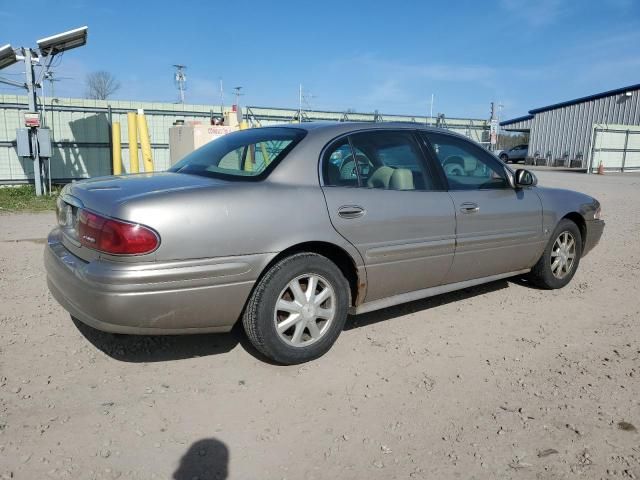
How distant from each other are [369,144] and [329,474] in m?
2.25

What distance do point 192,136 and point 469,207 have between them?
848 cm

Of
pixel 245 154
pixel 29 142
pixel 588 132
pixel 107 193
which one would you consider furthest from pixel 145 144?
pixel 588 132

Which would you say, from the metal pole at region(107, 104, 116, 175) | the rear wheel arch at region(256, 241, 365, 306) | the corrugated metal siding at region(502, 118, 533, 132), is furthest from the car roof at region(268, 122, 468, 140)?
the corrugated metal siding at region(502, 118, 533, 132)

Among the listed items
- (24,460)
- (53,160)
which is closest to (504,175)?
(24,460)

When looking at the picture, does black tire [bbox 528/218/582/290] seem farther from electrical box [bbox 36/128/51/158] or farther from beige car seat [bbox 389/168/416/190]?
electrical box [bbox 36/128/51/158]

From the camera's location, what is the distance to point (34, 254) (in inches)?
236

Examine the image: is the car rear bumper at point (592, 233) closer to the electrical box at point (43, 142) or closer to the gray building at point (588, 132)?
the electrical box at point (43, 142)

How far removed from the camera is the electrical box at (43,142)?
426 inches

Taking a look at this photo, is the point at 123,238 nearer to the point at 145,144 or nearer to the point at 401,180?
the point at 401,180

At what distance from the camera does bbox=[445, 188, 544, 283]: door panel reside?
3.97m

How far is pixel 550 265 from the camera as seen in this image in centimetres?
485

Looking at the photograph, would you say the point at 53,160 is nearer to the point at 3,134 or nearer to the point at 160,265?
the point at 3,134

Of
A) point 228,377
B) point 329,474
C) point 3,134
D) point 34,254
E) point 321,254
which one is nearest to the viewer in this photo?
point 329,474

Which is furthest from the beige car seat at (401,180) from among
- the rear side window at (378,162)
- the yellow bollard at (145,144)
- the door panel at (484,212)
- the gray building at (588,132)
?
the gray building at (588,132)
